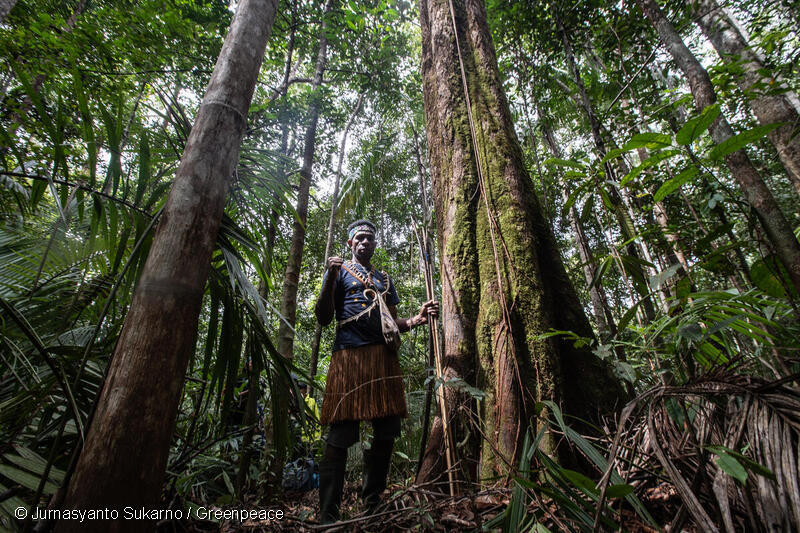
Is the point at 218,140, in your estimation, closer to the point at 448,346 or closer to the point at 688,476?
the point at 448,346

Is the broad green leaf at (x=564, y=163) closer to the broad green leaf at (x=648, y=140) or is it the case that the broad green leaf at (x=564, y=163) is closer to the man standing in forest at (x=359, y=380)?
the broad green leaf at (x=648, y=140)

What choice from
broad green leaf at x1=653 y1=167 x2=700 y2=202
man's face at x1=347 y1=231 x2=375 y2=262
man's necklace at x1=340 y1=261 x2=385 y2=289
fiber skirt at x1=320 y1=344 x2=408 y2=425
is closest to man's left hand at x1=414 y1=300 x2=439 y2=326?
fiber skirt at x1=320 y1=344 x2=408 y2=425

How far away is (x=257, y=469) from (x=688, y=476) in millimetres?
3816

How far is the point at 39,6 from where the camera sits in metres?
5.14

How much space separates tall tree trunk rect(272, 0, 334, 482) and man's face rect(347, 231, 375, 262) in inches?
18.7

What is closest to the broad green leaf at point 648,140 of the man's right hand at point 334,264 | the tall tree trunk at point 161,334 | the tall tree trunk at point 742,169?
the tall tree trunk at point 742,169

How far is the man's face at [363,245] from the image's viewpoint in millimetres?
2627

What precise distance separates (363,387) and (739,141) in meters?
2.05

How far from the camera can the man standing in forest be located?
1.92m

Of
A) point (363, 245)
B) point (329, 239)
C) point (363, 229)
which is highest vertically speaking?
point (329, 239)

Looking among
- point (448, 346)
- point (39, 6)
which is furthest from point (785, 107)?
point (39, 6)

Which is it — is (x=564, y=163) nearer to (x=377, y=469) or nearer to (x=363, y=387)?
(x=363, y=387)

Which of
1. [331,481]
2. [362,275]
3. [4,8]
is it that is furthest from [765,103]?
[4,8]

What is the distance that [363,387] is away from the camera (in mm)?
2086
